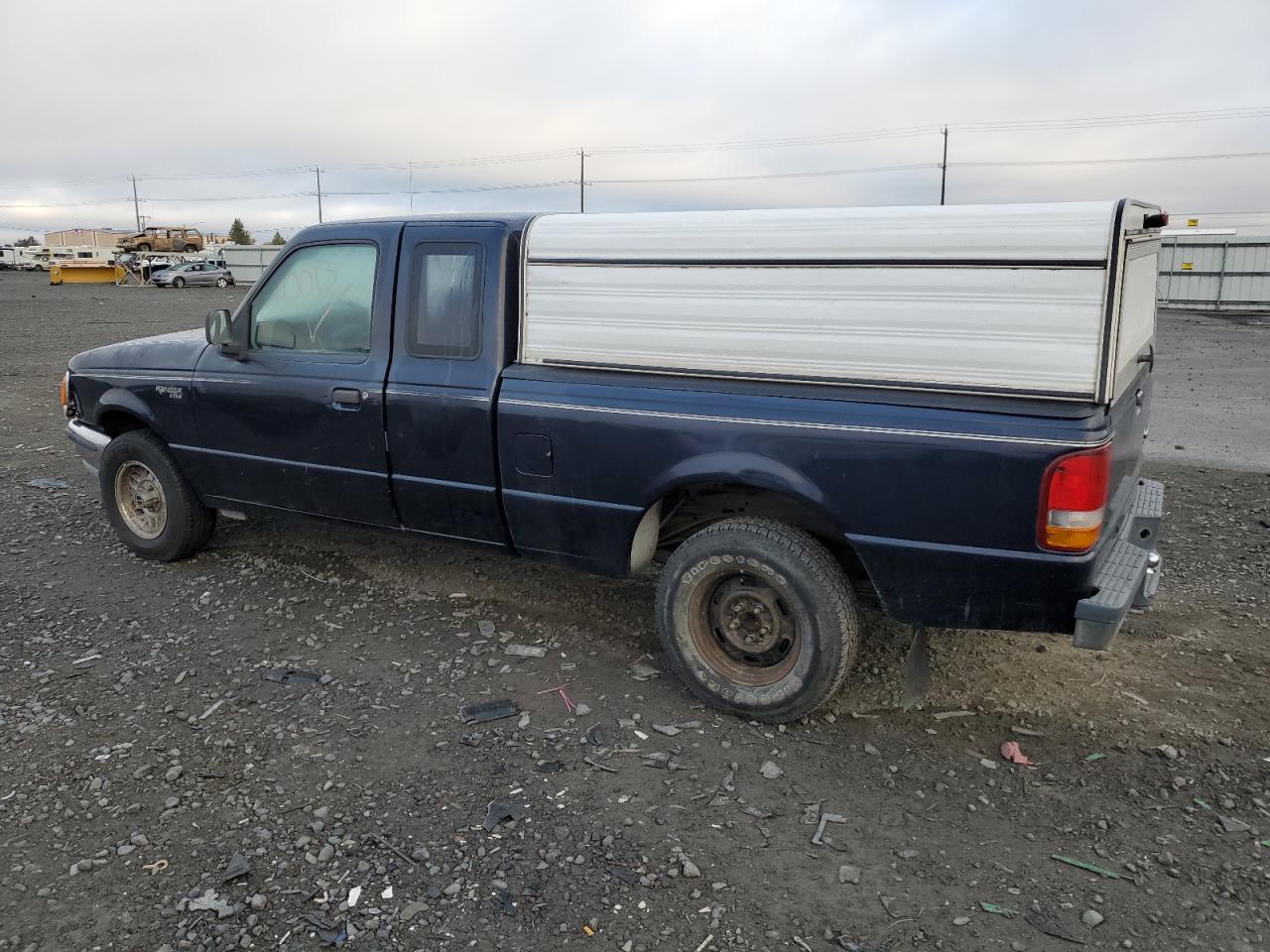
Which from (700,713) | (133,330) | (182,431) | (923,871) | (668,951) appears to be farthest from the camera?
(133,330)

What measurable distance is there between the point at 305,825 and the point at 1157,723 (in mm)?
3413

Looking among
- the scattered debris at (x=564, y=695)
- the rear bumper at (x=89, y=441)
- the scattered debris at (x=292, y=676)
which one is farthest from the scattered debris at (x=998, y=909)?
the rear bumper at (x=89, y=441)

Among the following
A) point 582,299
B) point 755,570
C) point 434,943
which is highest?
point 582,299

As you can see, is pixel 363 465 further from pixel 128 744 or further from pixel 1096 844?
pixel 1096 844

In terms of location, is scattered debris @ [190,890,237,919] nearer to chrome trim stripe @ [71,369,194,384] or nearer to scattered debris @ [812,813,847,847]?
scattered debris @ [812,813,847,847]

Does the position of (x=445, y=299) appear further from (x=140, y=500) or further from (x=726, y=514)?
(x=140, y=500)

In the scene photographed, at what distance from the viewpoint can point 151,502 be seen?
6.01 metres

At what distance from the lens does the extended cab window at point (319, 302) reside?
4930 mm

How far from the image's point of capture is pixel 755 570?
397cm

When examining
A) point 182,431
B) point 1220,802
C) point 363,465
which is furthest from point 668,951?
point 182,431

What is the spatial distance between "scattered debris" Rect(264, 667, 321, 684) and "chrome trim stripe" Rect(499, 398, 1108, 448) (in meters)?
1.55

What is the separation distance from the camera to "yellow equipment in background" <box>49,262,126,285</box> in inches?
1933

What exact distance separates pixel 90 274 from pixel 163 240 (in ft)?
33.0

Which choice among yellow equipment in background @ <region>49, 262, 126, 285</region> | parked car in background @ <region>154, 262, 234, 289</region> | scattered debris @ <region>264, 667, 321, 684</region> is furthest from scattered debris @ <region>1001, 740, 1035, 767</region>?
yellow equipment in background @ <region>49, 262, 126, 285</region>
